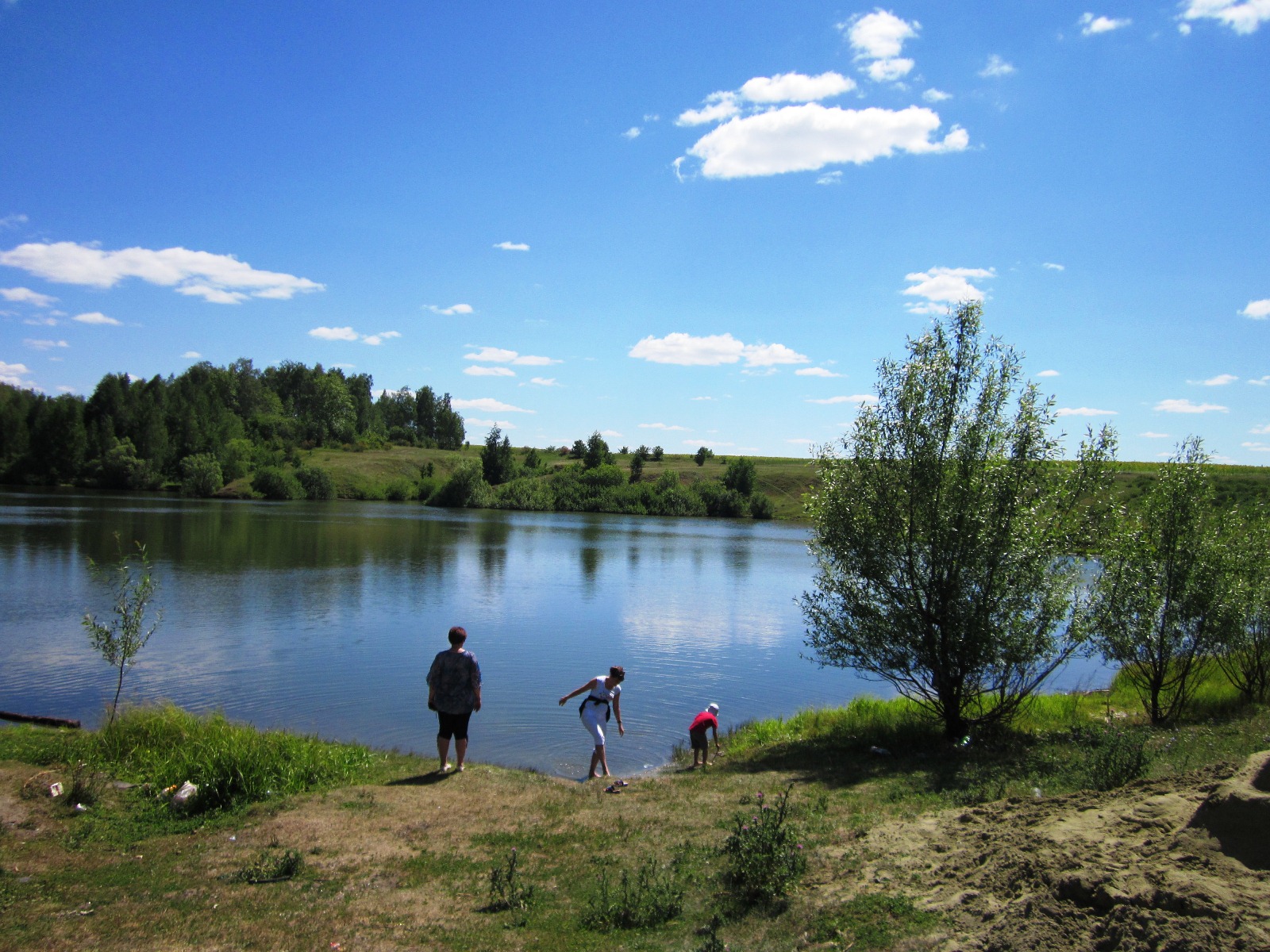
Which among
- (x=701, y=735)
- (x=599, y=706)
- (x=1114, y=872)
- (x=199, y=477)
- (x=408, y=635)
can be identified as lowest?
(x=408, y=635)

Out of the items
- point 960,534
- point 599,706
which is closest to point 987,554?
Result: point 960,534

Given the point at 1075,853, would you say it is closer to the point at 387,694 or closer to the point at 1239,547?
the point at 1239,547

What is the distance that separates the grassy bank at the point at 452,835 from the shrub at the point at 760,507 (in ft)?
374

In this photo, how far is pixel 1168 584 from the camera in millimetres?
17344

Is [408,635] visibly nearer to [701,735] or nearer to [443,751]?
[443,751]

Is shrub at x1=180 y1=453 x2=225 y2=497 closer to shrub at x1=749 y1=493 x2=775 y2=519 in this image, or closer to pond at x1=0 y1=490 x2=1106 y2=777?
pond at x1=0 y1=490 x2=1106 y2=777

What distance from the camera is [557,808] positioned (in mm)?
11336

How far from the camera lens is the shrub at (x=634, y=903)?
24.4 ft

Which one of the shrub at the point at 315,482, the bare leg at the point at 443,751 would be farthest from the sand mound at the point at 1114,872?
the shrub at the point at 315,482

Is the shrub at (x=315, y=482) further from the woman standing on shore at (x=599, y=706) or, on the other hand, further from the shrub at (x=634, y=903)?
the shrub at (x=634, y=903)

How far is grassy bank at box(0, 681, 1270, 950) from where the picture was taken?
7.35 metres

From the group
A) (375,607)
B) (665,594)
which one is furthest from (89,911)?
(665,594)

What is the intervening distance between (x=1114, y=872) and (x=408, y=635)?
82.2 ft

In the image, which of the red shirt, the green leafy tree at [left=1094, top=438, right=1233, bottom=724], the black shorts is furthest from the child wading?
the green leafy tree at [left=1094, top=438, right=1233, bottom=724]
